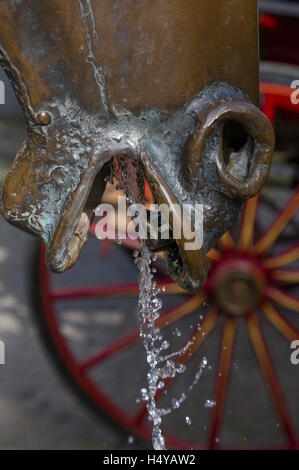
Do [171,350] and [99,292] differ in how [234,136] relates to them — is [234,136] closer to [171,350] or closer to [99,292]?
[99,292]

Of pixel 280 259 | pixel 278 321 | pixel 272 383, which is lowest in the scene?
pixel 272 383

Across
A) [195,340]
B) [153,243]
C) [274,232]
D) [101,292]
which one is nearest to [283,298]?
[274,232]

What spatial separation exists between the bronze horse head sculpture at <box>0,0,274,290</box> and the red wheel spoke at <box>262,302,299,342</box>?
109cm

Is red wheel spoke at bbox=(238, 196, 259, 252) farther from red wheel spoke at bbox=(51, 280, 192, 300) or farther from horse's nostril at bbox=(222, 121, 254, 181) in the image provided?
horse's nostril at bbox=(222, 121, 254, 181)

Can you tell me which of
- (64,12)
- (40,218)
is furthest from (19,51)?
(40,218)

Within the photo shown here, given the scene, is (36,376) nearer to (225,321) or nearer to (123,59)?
(225,321)

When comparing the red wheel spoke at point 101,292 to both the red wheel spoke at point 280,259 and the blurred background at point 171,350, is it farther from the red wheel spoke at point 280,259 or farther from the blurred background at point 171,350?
the red wheel spoke at point 280,259

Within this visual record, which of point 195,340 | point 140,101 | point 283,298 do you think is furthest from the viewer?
point 195,340

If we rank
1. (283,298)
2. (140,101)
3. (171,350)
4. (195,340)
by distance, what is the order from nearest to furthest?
1. (140,101)
2. (283,298)
3. (195,340)
4. (171,350)

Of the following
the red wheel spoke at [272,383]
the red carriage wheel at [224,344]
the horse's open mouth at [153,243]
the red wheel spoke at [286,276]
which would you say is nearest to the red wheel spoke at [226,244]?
the red carriage wheel at [224,344]

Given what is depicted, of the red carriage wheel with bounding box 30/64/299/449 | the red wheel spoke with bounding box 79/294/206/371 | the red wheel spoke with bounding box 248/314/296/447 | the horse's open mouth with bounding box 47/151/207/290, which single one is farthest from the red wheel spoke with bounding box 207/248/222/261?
the horse's open mouth with bounding box 47/151/207/290

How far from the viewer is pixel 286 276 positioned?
1.69m

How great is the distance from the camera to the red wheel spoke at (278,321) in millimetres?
1690

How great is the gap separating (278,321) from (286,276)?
0.12 m
